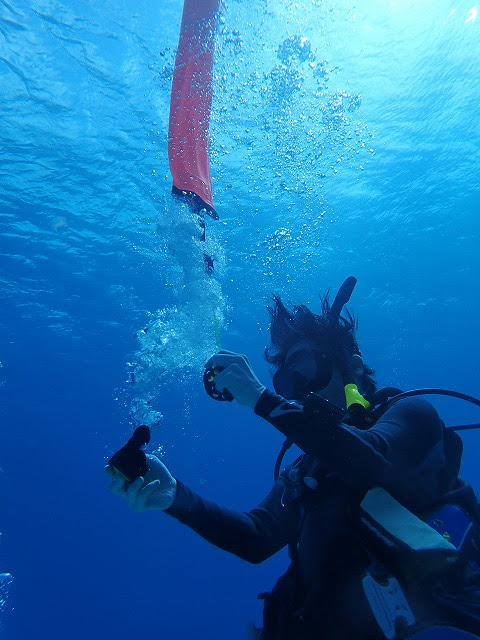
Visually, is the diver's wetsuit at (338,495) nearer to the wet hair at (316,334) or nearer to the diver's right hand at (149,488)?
the diver's right hand at (149,488)

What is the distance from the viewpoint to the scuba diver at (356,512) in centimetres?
189

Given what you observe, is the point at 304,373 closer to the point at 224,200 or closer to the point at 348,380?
the point at 348,380

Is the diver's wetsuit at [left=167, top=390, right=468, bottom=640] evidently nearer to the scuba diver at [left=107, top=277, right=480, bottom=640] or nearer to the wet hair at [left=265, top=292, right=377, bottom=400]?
the scuba diver at [left=107, top=277, right=480, bottom=640]

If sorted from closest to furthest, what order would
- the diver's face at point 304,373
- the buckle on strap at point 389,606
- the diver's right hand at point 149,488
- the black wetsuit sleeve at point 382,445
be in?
the buckle on strap at point 389,606 → the black wetsuit sleeve at point 382,445 → the diver's right hand at point 149,488 → the diver's face at point 304,373

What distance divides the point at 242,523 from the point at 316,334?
162cm

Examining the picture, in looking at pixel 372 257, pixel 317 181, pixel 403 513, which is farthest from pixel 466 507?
pixel 372 257

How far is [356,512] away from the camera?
7.32 feet

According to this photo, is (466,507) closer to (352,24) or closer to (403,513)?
(403,513)

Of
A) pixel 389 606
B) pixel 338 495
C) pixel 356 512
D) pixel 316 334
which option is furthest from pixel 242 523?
pixel 316 334

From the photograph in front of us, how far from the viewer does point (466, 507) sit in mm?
2352

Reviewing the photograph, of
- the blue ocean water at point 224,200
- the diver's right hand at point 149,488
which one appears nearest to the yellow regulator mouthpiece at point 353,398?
the diver's right hand at point 149,488

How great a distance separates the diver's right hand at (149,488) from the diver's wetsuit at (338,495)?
12 cm

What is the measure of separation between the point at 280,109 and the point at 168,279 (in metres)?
10.3

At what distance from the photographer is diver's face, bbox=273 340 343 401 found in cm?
305
